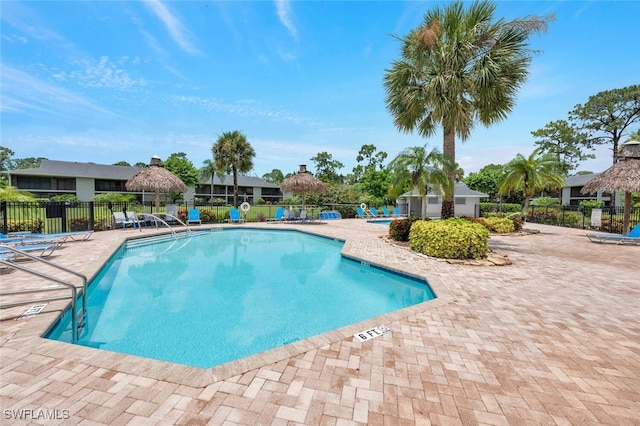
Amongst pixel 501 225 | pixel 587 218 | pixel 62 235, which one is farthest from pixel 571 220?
pixel 62 235

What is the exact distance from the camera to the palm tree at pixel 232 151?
23156 millimetres

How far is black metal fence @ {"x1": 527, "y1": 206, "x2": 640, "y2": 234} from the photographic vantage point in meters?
14.1

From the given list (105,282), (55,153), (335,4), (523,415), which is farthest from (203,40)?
(55,153)

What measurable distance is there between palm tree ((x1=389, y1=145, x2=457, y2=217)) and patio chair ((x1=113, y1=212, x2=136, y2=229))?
12.7 metres

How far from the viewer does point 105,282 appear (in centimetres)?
611

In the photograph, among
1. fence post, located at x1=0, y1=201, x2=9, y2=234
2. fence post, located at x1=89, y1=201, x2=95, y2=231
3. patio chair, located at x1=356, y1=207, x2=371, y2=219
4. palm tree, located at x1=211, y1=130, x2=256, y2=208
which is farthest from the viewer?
palm tree, located at x1=211, y1=130, x2=256, y2=208

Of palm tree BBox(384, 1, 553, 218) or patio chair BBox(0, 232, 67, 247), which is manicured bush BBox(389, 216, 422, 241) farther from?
patio chair BBox(0, 232, 67, 247)

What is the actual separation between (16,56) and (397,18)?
1330cm

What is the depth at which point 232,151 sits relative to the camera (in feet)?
76.0

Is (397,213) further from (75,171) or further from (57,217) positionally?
(75,171)

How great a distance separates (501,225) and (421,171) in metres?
6.99

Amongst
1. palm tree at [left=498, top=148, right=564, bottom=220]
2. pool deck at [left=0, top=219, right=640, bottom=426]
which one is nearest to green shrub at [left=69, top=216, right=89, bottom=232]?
pool deck at [left=0, top=219, right=640, bottom=426]

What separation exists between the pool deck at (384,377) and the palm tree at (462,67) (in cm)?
677

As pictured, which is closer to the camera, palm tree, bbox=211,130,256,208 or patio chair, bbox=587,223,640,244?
patio chair, bbox=587,223,640,244
